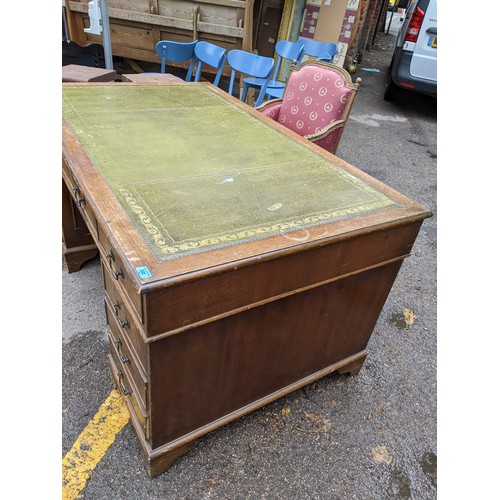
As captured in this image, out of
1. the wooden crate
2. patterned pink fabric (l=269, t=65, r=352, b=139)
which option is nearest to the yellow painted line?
patterned pink fabric (l=269, t=65, r=352, b=139)

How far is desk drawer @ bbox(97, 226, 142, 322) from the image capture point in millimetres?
963

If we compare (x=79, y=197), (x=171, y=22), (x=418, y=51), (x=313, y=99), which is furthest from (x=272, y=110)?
(x=418, y=51)

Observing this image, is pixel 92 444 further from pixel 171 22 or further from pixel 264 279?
pixel 171 22

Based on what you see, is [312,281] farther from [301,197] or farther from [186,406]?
[186,406]

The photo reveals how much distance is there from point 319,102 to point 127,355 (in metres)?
1.89

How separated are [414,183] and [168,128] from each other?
2.92 metres

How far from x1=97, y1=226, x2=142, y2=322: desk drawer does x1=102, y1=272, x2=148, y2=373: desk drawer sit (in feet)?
0.23

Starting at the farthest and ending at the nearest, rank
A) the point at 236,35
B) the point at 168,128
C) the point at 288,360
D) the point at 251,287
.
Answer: the point at 236,35
the point at 168,128
the point at 288,360
the point at 251,287

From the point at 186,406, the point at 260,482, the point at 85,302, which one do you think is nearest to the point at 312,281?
the point at 186,406

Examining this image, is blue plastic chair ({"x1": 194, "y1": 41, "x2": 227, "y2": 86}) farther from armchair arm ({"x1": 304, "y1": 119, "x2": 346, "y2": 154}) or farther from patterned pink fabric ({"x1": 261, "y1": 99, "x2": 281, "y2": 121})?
armchair arm ({"x1": 304, "y1": 119, "x2": 346, "y2": 154})

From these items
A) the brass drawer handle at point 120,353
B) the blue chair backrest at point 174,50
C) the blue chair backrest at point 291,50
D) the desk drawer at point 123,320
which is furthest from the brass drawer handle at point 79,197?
the blue chair backrest at point 291,50

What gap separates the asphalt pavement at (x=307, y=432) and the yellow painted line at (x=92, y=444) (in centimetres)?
3

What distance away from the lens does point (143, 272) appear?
0.89m

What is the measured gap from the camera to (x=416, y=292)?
2.46 meters
